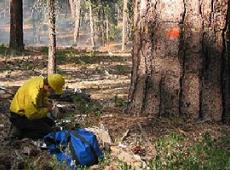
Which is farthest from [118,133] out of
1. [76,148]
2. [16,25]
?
[16,25]

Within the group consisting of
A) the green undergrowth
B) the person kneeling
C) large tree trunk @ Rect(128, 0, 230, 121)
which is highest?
large tree trunk @ Rect(128, 0, 230, 121)

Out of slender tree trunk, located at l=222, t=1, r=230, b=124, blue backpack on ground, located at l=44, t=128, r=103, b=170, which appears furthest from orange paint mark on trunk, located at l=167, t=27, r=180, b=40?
blue backpack on ground, located at l=44, t=128, r=103, b=170

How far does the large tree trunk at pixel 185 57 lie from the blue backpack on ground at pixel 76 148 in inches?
41.4

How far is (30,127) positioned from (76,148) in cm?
122

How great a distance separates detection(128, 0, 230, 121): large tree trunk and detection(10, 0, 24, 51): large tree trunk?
13.9 meters

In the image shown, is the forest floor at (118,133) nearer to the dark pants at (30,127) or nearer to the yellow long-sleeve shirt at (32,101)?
the dark pants at (30,127)

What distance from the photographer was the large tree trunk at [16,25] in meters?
20.0

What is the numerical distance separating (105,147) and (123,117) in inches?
34.1

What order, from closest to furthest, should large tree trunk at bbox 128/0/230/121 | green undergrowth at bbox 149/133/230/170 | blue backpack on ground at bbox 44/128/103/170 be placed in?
green undergrowth at bbox 149/133/230/170
blue backpack on ground at bbox 44/128/103/170
large tree trunk at bbox 128/0/230/121

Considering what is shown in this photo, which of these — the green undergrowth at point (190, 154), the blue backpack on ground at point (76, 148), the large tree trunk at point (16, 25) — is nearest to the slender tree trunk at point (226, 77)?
the green undergrowth at point (190, 154)

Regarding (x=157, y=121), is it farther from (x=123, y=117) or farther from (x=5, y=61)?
(x=5, y=61)

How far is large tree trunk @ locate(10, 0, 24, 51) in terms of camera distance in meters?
20.0

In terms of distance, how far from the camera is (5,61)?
17.0 meters

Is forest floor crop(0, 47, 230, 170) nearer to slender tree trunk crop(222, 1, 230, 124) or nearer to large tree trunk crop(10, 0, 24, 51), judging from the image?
slender tree trunk crop(222, 1, 230, 124)
